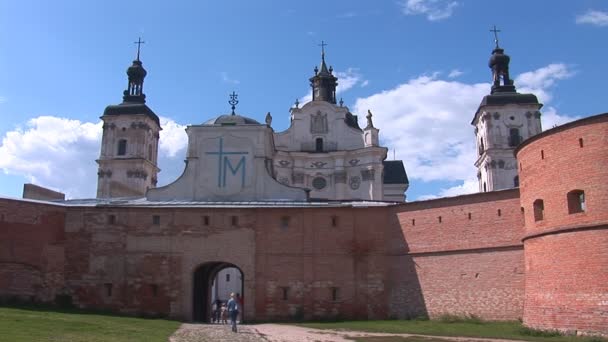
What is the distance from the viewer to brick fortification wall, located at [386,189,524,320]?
21359 mm

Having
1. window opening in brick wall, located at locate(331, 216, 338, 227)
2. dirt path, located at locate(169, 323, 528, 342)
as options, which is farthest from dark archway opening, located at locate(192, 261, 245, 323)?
dirt path, located at locate(169, 323, 528, 342)

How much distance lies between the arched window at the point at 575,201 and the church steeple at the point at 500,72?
37.6 metres

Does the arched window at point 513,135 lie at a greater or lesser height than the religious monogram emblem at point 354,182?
greater

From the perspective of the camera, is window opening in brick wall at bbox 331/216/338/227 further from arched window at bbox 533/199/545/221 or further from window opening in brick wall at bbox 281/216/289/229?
arched window at bbox 533/199/545/221

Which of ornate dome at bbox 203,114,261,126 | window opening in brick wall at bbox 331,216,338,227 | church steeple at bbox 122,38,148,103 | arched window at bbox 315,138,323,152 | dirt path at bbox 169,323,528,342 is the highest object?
church steeple at bbox 122,38,148,103

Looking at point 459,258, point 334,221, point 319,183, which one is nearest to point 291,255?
point 334,221

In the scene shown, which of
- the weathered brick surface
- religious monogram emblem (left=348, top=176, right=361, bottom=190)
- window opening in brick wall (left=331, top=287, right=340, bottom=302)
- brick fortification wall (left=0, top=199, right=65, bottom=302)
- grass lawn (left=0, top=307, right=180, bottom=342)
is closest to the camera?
grass lawn (left=0, top=307, right=180, bottom=342)

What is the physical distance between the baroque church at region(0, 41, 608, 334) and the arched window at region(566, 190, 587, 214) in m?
0.06

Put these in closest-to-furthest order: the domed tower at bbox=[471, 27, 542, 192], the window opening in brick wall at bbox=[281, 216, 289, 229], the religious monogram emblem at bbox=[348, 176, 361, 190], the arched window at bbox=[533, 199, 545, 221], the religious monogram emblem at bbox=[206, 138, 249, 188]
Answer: the arched window at bbox=[533, 199, 545, 221]
the window opening in brick wall at bbox=[281, 216, 289, 229]
the religious monogram emblem at bbox=[206, 138, 249, 188]
the religious monogram emblem at bbox=[348, 176, 361, 190]
the domed tower at bbox=[471, 27, 542, 192]

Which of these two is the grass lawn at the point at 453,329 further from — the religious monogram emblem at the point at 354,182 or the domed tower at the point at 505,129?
the domed tower at the point at 505,129

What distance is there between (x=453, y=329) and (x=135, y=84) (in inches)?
1775

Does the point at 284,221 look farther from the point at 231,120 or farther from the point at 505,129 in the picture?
the point at 505,129

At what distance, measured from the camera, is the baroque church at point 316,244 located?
1808 centimetres

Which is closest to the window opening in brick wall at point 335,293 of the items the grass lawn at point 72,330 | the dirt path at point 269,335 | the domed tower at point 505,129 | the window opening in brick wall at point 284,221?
the window opening in brick wall at point 284,221
